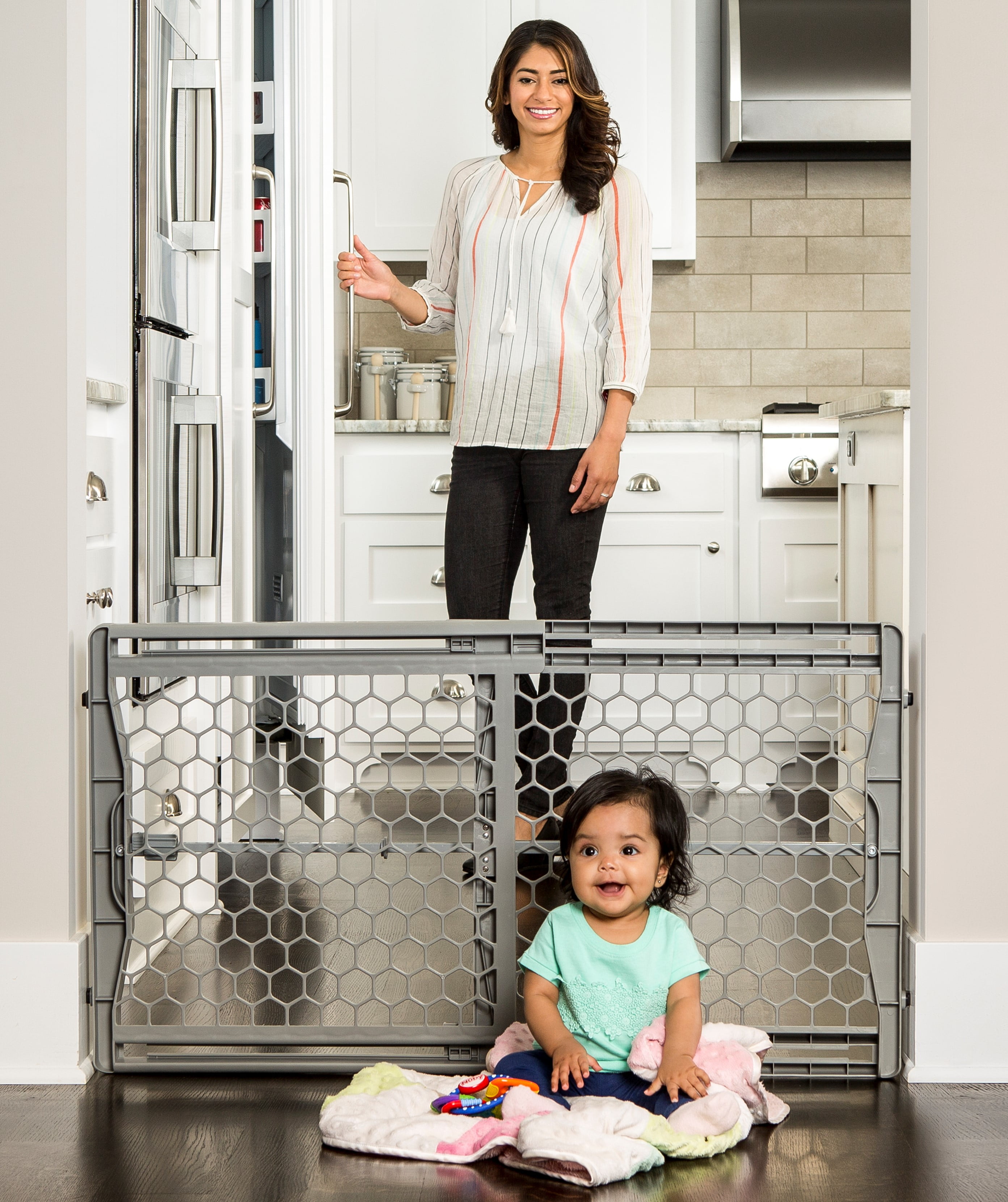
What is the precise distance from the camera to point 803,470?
2928 mm

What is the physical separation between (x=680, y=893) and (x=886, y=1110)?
304mm

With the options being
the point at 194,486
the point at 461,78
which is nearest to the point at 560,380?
the point at 194,486

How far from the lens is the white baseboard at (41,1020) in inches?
54.3

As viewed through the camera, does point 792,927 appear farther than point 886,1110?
Yes

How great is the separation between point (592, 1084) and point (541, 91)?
1434mm

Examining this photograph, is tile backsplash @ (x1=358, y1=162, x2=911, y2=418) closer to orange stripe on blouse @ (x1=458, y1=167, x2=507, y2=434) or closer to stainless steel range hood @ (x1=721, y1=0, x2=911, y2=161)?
stainless steel range hood @ (x1=721, y1=0, x2=911, y2=161)

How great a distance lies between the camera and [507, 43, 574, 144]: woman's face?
1929 millimetres

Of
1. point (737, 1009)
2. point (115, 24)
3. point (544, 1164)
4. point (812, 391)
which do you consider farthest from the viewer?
point (812, 391)

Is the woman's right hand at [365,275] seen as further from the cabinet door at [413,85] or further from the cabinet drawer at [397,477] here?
the cabinet door at [413,85]

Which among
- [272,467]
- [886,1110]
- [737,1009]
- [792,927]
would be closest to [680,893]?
[737,1009]

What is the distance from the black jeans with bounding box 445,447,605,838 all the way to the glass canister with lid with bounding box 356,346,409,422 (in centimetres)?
128

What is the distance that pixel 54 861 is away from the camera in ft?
4.59

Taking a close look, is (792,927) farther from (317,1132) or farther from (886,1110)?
(317,1132)

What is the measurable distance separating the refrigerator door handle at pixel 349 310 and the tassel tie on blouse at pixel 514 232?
0.93 m
